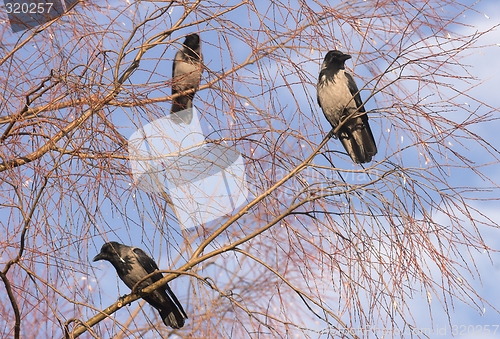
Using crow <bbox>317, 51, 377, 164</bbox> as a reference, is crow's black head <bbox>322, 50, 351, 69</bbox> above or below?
above

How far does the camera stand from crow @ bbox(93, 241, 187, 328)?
427 centimetres

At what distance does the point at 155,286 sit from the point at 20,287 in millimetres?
705

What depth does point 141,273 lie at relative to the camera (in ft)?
15.0

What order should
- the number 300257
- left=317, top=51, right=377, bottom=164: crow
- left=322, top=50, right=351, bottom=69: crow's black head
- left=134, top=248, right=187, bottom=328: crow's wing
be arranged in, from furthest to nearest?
left=322, top=50, right=351, bottom=69: crow's black head
left=317, top=51, right=377, bottom=164: crow
left=134, top=248, right=187, bottom=328: crow's wing
the number 300257

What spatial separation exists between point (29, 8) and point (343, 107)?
89.8 inches

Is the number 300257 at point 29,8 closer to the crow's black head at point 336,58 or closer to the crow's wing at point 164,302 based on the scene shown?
the crow's wing at point 164,302

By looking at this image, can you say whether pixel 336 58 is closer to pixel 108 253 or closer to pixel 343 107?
pixel 343 107

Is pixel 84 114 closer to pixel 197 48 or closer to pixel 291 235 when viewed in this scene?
pixel 291 235

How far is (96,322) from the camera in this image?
3.30m

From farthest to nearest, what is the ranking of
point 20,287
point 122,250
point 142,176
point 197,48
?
point 197,48 → point 122,250 → point 142,176 → point 20,287

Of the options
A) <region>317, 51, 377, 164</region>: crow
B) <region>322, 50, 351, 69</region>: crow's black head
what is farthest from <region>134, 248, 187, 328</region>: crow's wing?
<region>322, 50, 351, 69</region>: crow's black head

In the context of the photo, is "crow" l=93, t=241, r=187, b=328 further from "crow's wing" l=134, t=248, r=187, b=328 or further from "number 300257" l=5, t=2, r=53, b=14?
"number 300257" l=5, t=2, r=53, b=14

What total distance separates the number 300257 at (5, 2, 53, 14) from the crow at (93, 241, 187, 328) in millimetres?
Answer: 1602

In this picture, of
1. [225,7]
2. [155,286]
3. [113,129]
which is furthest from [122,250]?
[225,7]
